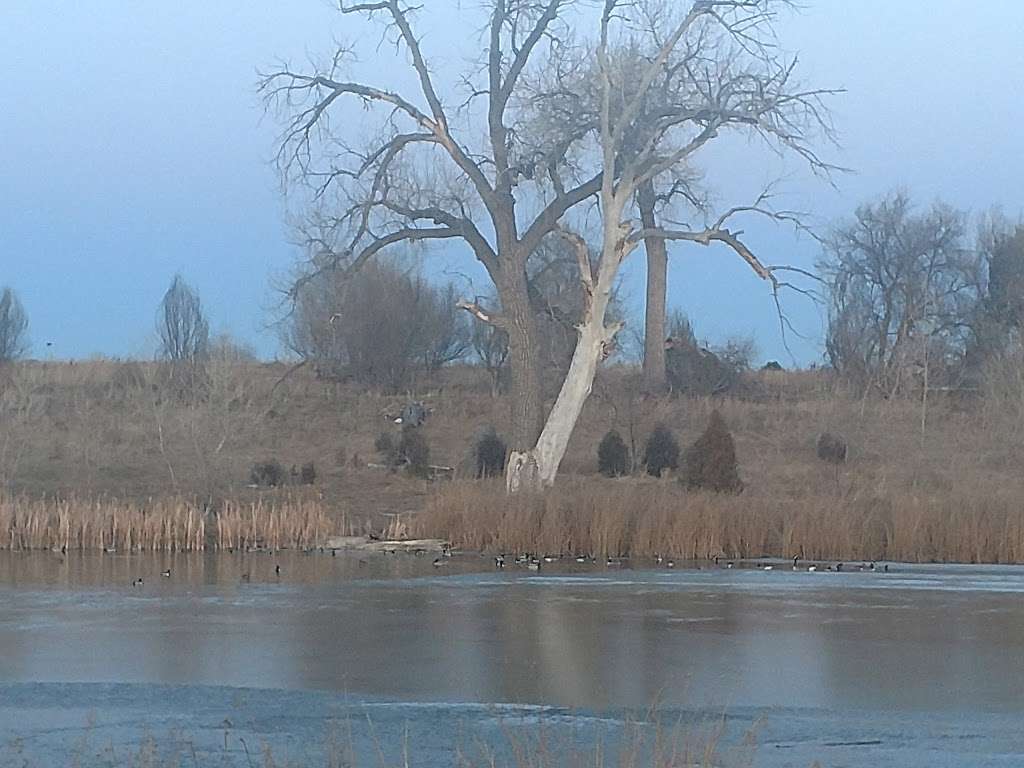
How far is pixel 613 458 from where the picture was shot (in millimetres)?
38781

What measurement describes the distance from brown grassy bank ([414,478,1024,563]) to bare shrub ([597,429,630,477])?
1077cm

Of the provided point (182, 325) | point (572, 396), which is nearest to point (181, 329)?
point (182, 325)

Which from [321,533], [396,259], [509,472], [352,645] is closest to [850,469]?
[509,472]

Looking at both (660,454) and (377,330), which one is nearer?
(660,454)

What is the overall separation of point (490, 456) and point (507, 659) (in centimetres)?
2444

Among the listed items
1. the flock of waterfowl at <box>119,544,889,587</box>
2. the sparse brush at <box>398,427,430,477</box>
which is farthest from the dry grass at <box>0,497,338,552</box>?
the sparse brush at <box>398,427,430,477</box>

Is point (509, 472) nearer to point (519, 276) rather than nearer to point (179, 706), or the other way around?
point (519, 276)

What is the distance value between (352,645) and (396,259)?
140ft

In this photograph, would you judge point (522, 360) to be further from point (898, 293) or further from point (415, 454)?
point (898, 293)

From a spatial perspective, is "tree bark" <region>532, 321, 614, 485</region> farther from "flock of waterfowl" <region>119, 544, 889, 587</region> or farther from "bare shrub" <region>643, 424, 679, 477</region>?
"flock of waterfowl" <region>119, 544, 889, 587</region>

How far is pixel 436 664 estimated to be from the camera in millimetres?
14234

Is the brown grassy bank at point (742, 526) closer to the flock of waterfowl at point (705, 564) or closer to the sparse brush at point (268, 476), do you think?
the flock of waterfowl at point (705, 564)

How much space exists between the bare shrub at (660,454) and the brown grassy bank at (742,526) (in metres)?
11.4

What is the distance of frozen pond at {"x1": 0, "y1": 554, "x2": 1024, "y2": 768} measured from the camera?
36.4 feet
